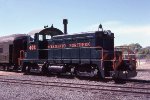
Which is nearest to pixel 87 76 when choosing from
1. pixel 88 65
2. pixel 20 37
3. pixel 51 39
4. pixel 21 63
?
pixel 88 65

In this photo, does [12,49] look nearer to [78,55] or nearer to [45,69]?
[45,69]

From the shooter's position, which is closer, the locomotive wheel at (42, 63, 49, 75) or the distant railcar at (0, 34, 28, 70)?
the locomotive wheel at (42, 63, 49, 75)

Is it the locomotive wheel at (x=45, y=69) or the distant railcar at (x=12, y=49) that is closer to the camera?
the locomotive wheel at (x=45, y=69)

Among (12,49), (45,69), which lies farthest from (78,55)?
(12,49)

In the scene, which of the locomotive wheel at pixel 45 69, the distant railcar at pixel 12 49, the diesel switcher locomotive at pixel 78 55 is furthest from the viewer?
the distant railcar at pixel 12 49

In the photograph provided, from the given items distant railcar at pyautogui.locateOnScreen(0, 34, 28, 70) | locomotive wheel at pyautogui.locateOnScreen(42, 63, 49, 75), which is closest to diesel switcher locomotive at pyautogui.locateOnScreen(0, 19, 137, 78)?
locomotive wheel at pyautogui.locateOnScreen(42, 63, 49, 75)

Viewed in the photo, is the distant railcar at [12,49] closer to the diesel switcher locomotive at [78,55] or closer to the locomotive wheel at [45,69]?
the diesel switcher locomotive at [78,55]

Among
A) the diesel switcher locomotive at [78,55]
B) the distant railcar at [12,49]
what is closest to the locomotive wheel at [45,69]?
the diesel switcher locomotive at [78,55]

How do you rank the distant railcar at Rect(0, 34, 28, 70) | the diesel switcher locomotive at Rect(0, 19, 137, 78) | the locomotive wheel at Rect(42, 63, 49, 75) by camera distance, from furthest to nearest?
the distant railcar at Rect(0, 34, 28, 70) → the locomotive wheel at Rect(42, 63, 49, 75) → the diesel switcher locomotive at Rect(0, 19, 137, 78)

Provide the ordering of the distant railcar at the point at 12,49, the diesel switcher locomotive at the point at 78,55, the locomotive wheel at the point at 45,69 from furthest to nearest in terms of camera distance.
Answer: the distant railcar at the point at 12,49 < the locomotive wheel at the point at 45,69 < the diesel switcher locomotive at the point at 78,55

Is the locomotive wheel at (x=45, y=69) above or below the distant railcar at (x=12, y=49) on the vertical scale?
below

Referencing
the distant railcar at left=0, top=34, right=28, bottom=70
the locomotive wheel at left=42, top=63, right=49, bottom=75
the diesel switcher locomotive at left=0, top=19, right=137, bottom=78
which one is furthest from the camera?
the distant railcar at left=0, top=34, right=28, bottom=70

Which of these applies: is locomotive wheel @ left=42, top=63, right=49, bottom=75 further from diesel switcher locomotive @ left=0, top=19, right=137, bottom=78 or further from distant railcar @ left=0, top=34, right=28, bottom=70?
distant railcar @ left=0, top=34, right=28, bottom=70

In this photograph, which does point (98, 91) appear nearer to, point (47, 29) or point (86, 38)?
point (86, 38)
